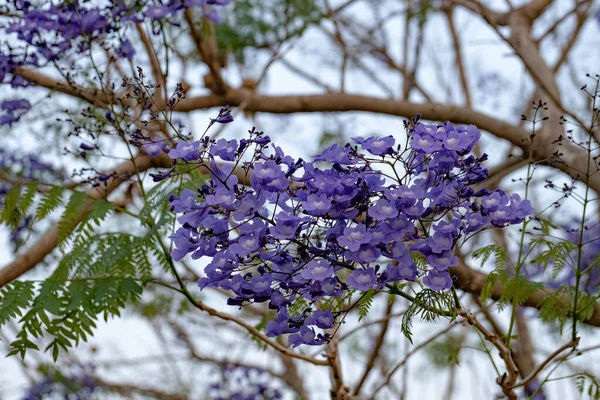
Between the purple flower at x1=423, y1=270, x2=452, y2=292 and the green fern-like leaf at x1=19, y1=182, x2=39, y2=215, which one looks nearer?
the purple flower at x1=423, y1=270, x2=452, y2=292

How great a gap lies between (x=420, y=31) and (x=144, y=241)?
2.51 metres

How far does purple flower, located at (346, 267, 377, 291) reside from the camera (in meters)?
1.01

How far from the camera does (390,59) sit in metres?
4.53

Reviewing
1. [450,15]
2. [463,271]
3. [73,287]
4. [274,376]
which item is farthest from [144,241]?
[450,15]

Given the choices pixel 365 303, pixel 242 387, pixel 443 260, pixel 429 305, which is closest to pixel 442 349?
pixel 242 387

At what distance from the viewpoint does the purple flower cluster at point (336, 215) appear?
100 centimetres

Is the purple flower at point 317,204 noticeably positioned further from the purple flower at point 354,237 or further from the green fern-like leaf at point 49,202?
the green fern-like leaf at point 49,202

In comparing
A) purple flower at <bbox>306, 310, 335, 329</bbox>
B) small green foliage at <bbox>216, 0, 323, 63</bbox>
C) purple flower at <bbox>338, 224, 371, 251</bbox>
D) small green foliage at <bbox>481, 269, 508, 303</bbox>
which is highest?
small green foliage at <bbox>216, 0, 323, 63</bbox>

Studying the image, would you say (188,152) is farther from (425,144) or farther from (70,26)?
(70,26)

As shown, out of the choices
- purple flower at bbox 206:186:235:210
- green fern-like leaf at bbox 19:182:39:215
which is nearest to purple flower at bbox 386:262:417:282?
purple flower at bbox 206:186:235:210

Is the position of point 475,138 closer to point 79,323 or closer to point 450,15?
point 79,323

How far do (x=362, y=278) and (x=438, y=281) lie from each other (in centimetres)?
10

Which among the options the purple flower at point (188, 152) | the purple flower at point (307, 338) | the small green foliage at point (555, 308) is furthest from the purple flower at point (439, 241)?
the small green foliage at point (555, 308)

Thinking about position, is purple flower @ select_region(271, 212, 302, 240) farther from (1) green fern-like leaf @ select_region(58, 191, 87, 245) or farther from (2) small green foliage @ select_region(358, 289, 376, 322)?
(1) green fern-like leaf @ select_region(58, 191, 87, 245)
